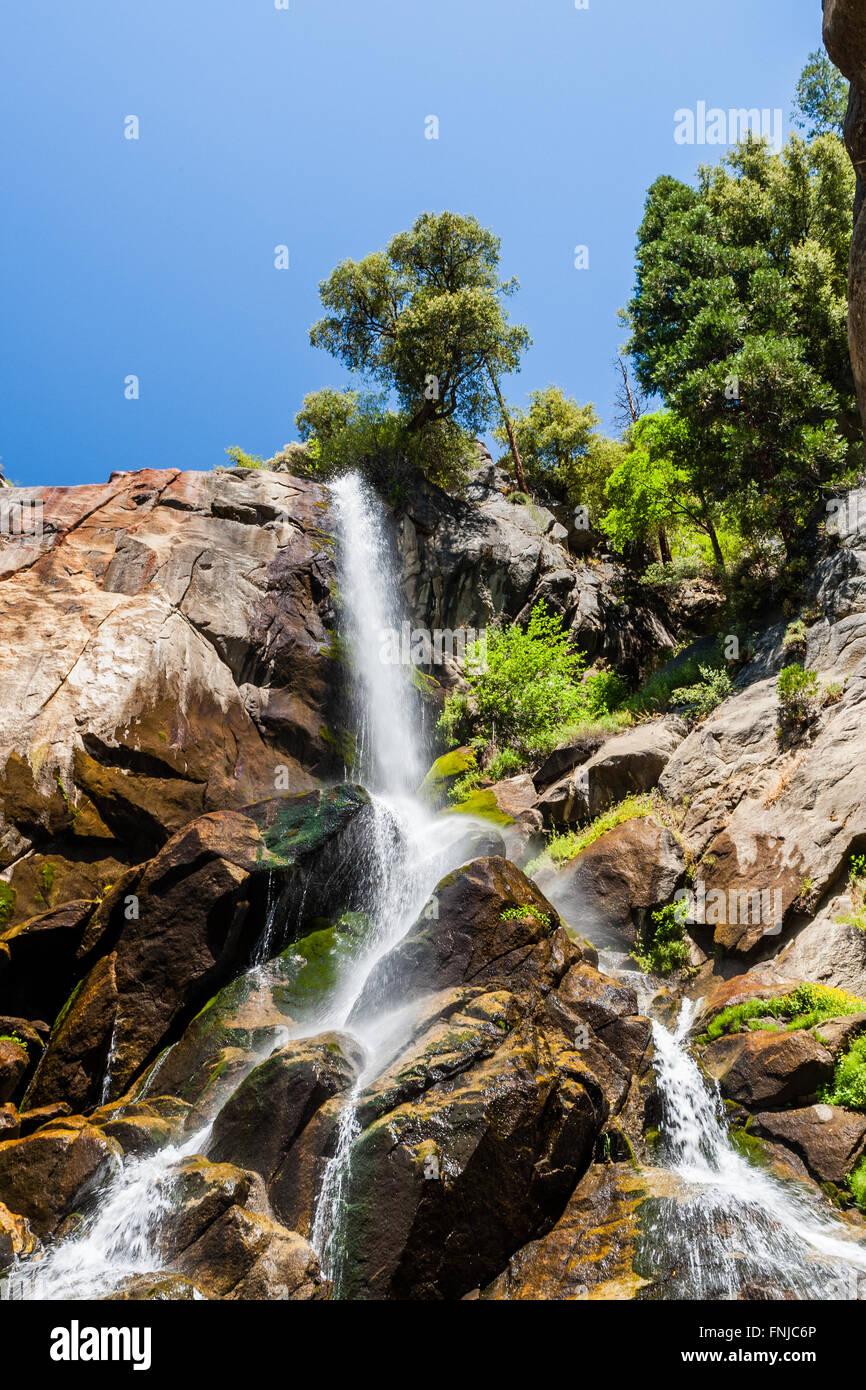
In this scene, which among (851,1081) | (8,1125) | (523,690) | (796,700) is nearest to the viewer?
(851,1081)

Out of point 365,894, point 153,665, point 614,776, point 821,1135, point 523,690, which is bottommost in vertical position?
point 821,1135

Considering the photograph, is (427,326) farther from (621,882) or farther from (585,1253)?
(585,1253)

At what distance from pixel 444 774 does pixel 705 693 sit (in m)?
6.87

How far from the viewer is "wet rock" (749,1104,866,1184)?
7.58 meters

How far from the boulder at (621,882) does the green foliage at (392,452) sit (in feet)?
55.2

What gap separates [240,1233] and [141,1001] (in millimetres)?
4564

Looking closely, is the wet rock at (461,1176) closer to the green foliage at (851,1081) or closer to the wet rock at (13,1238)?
the green foliage at (851,1081)

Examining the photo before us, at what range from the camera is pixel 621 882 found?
13492mm

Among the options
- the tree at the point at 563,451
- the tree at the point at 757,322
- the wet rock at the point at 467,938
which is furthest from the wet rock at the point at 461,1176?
the tree at the point at 563,451

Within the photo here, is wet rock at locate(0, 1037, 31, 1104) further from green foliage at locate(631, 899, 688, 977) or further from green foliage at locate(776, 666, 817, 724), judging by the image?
green foliage at locate(776, 666, 817, 724)

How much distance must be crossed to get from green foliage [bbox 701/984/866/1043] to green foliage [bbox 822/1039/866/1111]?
0.55m

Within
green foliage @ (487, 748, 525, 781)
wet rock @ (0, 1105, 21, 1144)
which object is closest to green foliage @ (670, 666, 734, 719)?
green foliage @ (487, 748, 525, 781)

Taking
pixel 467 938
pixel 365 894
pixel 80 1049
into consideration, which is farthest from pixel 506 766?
pixel 80 1049
